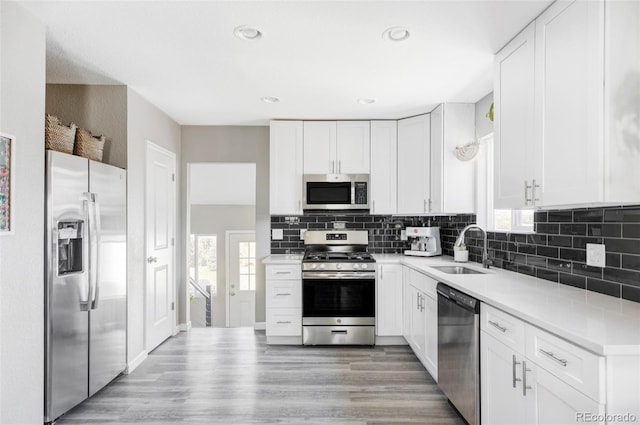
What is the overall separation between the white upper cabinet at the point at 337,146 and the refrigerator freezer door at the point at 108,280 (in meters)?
1.93

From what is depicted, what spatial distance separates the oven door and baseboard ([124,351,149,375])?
150 cm

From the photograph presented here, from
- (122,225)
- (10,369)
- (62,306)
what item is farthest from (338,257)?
(10,369)

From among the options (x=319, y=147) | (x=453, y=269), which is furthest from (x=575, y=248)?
(x=319, y=147)

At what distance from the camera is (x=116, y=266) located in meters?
2.98

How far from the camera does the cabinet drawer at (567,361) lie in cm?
122

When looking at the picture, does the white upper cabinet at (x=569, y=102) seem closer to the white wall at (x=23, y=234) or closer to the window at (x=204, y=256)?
the white wall at (x=23, y=234)

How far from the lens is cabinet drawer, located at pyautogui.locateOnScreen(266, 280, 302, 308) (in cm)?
391

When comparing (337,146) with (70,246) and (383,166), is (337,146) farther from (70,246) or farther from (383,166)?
(70,246)

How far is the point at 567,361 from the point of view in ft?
4.49

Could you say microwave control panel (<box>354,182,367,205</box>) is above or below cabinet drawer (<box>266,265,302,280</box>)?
above

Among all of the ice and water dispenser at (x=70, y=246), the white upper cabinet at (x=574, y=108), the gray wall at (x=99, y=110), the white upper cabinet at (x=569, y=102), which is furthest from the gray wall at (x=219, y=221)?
the white upper cabinet at (x=569, y=102)

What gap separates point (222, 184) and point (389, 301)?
15.6 ft

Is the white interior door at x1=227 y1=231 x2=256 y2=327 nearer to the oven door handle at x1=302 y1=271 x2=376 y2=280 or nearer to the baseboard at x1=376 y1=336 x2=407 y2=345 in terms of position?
the oven door handle at x1=302 y1=271 x2=376 y2=280
